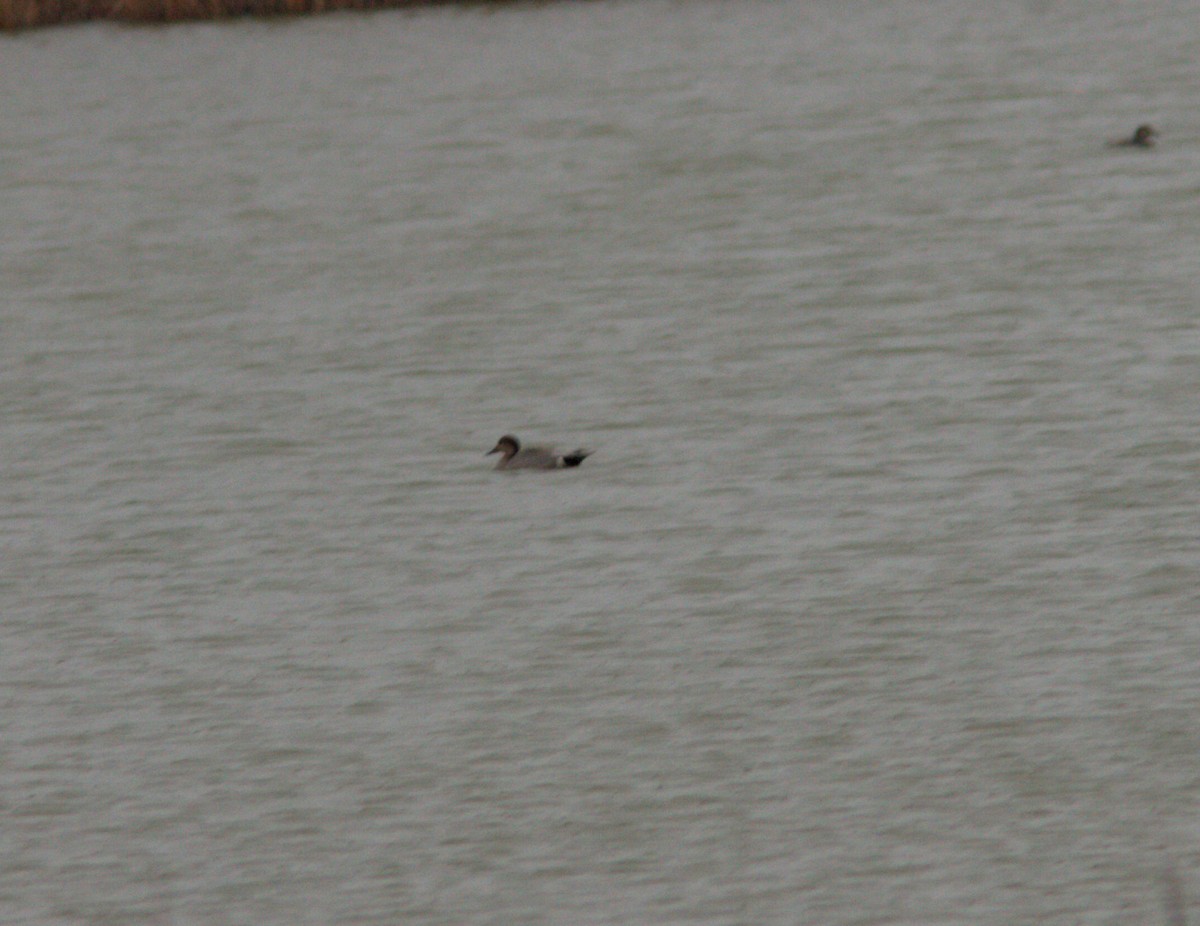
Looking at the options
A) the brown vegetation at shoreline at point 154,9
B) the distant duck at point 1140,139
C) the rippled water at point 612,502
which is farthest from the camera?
the brown vegetation at shoreline at point 154,9

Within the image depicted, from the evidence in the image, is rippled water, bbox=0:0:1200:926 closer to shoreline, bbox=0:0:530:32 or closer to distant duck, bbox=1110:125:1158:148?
distant duck, bbox=1110:125:1158:148

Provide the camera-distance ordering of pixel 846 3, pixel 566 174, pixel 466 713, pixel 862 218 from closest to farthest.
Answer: pixel 466 713 < pixel 862 218 < pixel 566 174 < pixel 846 3

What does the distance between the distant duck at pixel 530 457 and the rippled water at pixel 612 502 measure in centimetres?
7

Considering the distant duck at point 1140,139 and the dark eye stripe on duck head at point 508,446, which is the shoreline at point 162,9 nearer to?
the distant duck at point 1140,139

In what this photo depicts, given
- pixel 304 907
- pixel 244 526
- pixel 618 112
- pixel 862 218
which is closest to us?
pixel 304 907

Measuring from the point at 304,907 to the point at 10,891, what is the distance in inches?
20.7

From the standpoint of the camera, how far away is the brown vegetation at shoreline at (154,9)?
504 inches

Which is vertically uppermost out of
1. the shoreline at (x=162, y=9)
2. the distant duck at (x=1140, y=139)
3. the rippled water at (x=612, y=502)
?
the shoreline at (x=162, y=9)

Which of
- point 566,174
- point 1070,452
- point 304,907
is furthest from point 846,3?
point 304,907

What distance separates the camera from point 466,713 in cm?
495

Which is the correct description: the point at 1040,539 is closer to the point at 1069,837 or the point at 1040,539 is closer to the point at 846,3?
the point at 1069,837

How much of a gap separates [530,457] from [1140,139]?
4.04m

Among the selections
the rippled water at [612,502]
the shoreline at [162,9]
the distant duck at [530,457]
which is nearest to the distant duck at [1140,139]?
the rippled water at [612,502]

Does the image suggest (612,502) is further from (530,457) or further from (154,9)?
(154,9)
